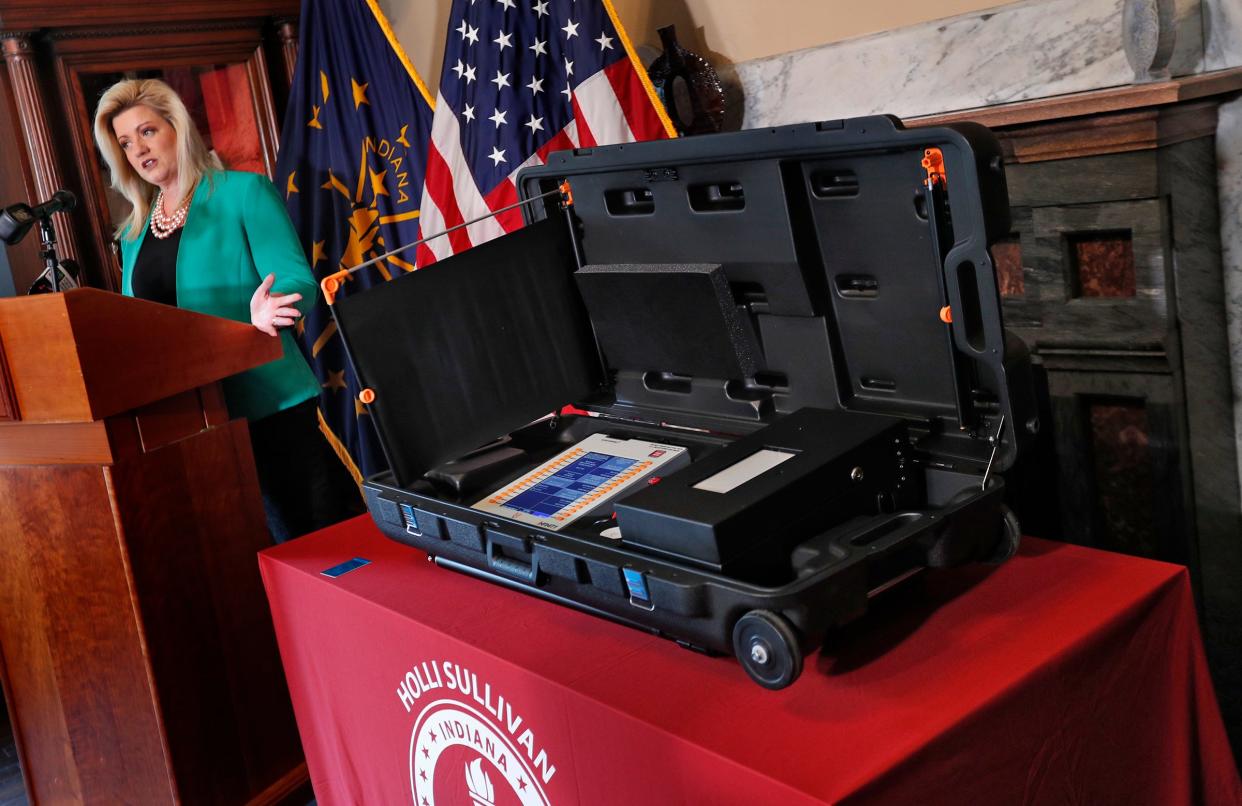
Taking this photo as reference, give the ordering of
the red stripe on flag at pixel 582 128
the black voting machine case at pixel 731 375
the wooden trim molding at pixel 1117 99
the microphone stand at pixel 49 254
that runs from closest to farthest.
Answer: the black voting machine case at pixel 731 375, the wooden trim molding at pixel 1117 99, the microphone stand at pixel 49 254, the red stripe on flag at pixel 582 128

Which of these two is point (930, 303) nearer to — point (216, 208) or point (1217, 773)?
point (1217, 773)

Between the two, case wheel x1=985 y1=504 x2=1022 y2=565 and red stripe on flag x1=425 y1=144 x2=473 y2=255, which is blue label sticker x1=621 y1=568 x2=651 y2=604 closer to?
case wheel x1=985 y1=504 x2=1022 y2=565

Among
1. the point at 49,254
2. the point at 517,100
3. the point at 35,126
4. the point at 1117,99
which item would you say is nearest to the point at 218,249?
the point at 49,254

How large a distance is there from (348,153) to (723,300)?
2104 millimetres

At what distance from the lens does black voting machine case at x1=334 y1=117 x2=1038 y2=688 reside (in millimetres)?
1107

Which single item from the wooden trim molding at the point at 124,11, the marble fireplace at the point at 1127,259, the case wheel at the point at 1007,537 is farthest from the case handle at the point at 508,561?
the wooden trim molding at the point at 124,11

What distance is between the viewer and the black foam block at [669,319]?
146 cm

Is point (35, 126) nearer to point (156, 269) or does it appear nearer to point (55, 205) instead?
point (156, 269)

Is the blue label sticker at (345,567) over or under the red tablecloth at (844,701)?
over

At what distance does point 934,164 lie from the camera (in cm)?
114

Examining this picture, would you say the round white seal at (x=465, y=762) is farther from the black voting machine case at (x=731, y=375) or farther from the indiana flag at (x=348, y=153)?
the indiana flag at (x=348, y=153)

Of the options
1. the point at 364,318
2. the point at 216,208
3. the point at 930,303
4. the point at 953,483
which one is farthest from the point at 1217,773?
the point at 216,208

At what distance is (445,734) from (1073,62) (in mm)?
1711

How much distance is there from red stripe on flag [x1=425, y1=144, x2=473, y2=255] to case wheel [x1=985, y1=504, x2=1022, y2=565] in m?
2.18
